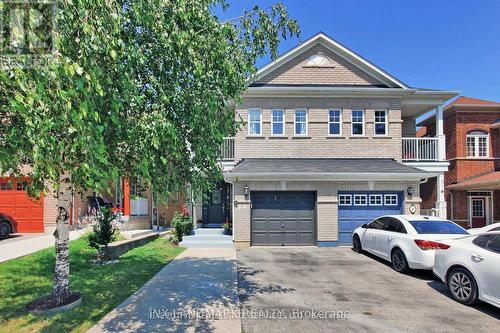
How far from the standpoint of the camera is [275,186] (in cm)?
1358

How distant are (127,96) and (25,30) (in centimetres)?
129

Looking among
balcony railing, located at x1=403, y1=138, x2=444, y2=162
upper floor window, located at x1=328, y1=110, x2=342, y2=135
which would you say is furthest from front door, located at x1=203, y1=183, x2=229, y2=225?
balcony railing, located at x1=403, y1=138, x2=444, y2=162

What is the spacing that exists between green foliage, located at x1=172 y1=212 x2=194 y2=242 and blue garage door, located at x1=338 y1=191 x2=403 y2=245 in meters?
6.61

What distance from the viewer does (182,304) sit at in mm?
6316

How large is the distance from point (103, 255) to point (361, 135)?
39.3ft

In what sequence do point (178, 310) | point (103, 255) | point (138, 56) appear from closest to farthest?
point (138, 56), point (178, 310), point (103, 255)

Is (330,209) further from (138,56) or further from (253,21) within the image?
(138,56)

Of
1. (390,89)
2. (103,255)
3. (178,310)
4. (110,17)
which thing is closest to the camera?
(110,17)

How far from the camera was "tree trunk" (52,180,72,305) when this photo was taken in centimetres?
601

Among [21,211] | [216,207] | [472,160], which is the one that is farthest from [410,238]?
[21,211]

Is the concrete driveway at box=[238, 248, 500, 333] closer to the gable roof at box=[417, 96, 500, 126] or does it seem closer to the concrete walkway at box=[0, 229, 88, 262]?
the concrete walkway at box=[0, 229, 88, 262]

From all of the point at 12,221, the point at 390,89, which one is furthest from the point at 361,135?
the point at 12,221

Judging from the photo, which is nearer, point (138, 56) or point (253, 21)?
point (138, 56)

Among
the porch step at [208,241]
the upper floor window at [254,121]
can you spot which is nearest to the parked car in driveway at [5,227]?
the porch step at [208,241]
